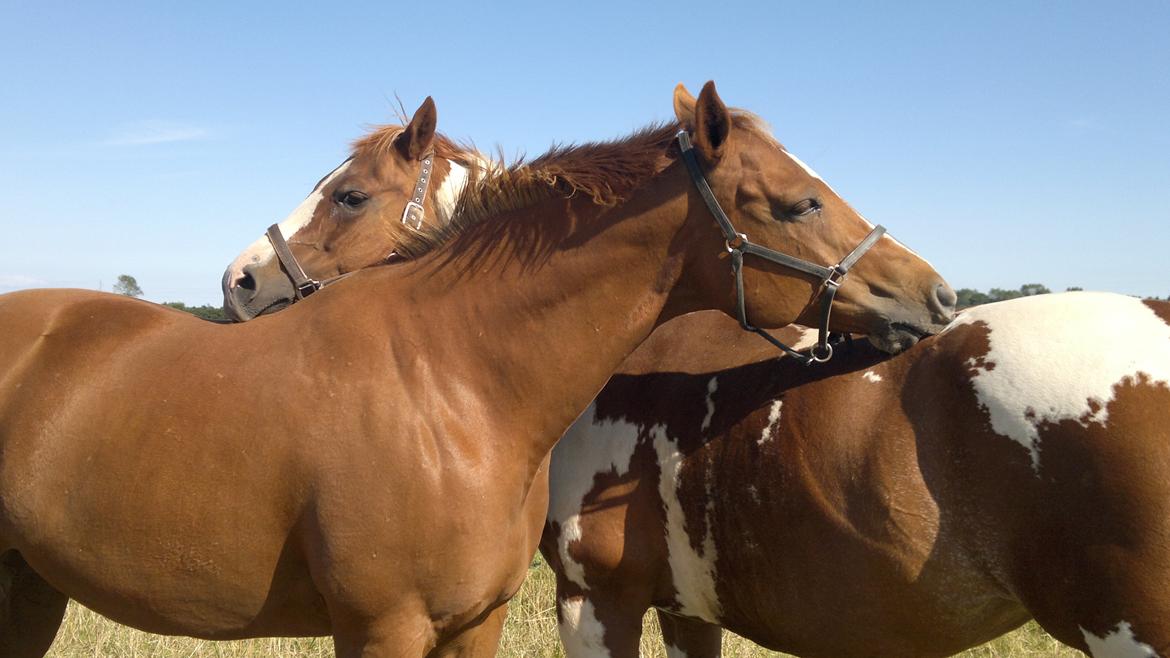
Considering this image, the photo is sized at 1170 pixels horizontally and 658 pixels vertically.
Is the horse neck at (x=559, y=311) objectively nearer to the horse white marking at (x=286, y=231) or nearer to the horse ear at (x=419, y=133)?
the horse white marking at (x=286, y=231)

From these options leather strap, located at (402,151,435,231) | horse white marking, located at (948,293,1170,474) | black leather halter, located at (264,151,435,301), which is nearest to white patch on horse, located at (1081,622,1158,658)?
horse white marking, located at (948,293,1170,474)

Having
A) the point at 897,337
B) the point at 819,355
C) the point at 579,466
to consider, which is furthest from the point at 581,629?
the point at 897,337

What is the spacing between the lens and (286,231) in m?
3.67

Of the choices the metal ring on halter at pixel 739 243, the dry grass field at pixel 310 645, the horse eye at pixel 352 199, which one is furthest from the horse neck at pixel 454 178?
the dry grass field at pixel 310 645

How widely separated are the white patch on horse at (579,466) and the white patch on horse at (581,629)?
9 cm

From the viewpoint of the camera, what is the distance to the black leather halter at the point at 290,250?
11.5ft

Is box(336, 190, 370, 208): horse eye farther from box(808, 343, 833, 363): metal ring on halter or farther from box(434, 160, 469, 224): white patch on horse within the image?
box(808, 343, 833, 363): metal ring on halter

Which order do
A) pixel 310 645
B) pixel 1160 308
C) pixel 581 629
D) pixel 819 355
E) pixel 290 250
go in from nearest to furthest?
pixel 1160 308 < pixel 819 355 < pixel 581 629 < pixel 290 250 < pixel 310 645

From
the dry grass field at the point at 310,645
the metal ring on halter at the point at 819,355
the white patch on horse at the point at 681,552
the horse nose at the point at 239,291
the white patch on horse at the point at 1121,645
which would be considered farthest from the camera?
the dry grass field at the point at 310,645

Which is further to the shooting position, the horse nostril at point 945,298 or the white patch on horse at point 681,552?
the white patch on horse at point 681,552

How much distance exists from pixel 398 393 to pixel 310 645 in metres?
3.03

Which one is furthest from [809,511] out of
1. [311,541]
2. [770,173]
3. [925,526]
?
[311,541]

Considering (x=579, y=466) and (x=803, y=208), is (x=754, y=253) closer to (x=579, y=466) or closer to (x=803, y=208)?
(x=803, y=208)

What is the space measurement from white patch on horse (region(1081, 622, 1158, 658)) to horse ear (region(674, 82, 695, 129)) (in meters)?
1.95
